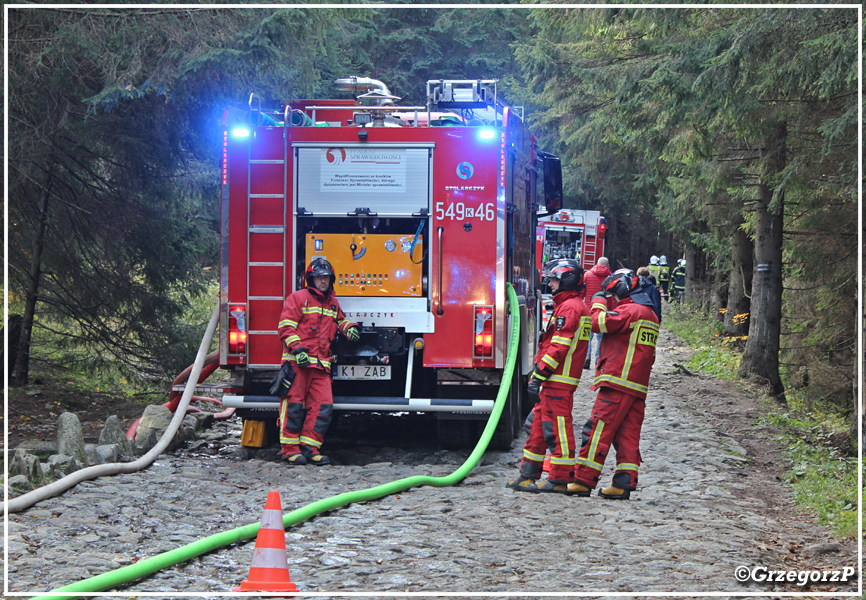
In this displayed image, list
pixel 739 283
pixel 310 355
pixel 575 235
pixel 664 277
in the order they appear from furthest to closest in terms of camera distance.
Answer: pixel 664 277
pixel 575 235
pixel 739 283
pixel 310 355

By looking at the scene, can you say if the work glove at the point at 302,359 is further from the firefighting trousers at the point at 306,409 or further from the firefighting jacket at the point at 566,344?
the firefighting jacket at the point at 566,344

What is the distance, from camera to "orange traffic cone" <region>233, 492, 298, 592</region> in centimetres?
423

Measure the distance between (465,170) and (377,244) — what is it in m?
1.07

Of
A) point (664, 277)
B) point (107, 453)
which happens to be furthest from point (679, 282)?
point (107, 453)

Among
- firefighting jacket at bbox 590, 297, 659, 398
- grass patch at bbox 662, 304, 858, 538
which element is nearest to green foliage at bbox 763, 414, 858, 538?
grass patch at bbox 662, 304, 858, 538

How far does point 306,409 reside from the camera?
8.20 meters

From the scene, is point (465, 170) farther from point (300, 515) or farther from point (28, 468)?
point (28, 468)

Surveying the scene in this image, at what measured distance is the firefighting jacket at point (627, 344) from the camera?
22.4ft

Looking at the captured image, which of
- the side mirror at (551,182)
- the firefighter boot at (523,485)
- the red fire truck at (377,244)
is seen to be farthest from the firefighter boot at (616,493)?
the side mirror at (551,182)

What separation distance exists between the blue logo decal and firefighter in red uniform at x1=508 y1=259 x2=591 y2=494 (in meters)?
1.52

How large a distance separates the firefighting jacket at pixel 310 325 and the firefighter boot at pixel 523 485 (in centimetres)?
206

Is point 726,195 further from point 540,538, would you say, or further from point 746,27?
point 540,538

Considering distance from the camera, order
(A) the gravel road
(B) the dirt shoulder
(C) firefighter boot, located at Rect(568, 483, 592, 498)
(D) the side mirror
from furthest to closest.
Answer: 1. (D) the side mirror
2. (C) firefighter boot, located at Rect(568, 483, 592, 498)
3. (B) the dirt shoulder
4. (A) the gravel road

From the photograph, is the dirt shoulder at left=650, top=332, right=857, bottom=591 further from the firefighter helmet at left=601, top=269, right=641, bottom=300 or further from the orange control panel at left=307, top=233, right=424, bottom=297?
the orange control panel at left=307, top=233, right=424, bottom=297
